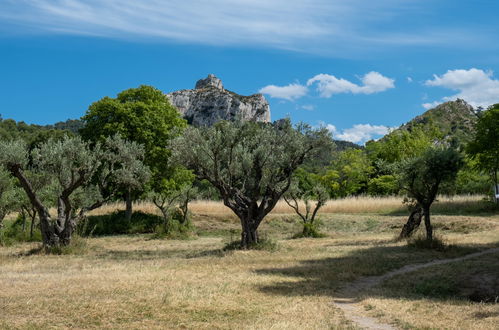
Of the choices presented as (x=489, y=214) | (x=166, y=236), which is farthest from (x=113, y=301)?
(x=489, y=214)

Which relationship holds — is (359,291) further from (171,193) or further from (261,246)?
(171,193)

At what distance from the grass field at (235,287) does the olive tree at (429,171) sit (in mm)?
2521

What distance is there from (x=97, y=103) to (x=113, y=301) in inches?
1173

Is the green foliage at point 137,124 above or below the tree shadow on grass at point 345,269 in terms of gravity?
above

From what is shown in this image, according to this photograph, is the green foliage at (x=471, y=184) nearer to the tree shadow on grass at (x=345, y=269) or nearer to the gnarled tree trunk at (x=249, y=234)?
the tree shadow on grass at (x=345, y=269)

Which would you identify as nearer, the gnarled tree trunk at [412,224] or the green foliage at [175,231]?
the gnarled tree trunk at [412,224]

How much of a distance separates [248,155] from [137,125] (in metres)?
16.9

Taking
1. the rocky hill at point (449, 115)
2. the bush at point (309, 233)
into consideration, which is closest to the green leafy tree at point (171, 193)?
the bush at point (309, 233)

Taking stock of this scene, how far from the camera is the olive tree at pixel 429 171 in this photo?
2227 cm

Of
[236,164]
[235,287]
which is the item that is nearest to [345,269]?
[235,287]

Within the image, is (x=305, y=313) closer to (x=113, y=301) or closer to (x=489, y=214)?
(x=113, y=301)

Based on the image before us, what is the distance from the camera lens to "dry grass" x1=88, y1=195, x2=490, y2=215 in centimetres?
4191

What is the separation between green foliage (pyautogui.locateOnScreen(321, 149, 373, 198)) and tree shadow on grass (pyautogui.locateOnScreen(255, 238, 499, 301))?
44.9 metres

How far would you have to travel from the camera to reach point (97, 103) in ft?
127
